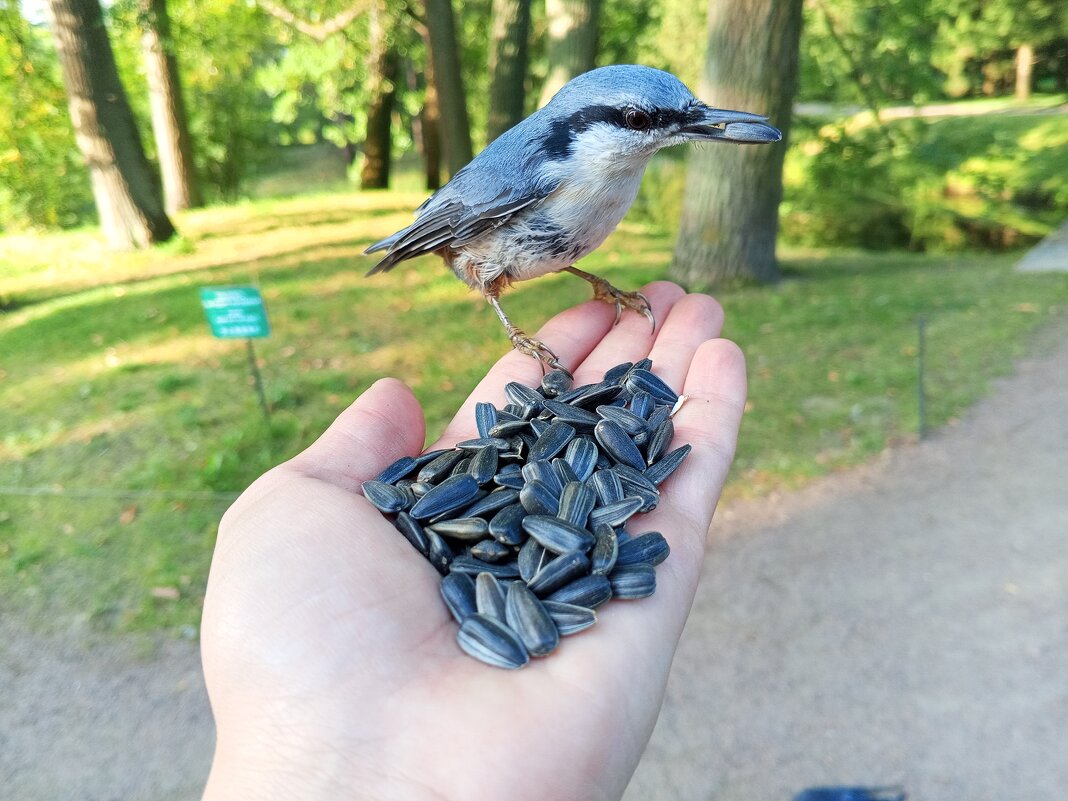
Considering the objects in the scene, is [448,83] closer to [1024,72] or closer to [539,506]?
[539,506]

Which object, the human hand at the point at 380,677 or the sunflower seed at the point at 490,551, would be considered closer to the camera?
the human hand at the point at 380,677

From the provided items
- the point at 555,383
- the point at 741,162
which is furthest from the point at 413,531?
the point at 741,162

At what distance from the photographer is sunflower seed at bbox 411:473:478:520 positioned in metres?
1.83

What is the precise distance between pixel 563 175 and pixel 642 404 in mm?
746

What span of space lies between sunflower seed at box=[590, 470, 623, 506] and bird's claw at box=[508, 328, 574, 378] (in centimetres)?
66

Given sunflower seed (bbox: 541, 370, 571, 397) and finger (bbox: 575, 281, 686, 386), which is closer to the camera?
sunflower seed (bbox: 541, 370, 571, 397)

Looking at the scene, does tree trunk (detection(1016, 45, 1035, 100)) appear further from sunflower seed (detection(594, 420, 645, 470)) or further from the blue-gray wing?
sunflower seed (detection(594, 420, 645, 470))

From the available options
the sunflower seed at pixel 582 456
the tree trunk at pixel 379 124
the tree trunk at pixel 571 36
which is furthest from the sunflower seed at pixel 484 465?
the tree trunk at pixel 379 124

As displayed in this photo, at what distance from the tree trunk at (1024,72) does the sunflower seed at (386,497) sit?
27960mm

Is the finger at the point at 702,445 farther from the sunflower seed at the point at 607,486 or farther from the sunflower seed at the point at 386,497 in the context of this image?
the sunflower seed at the point at 386,497

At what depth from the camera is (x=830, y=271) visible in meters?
7.40

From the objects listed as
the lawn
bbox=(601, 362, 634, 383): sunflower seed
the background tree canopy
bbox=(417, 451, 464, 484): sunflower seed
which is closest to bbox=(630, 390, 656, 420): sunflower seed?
bbox=(601, 362, 634, 383): sunflower seed

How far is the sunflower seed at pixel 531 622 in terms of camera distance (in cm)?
148

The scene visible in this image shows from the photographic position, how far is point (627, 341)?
2814mm
